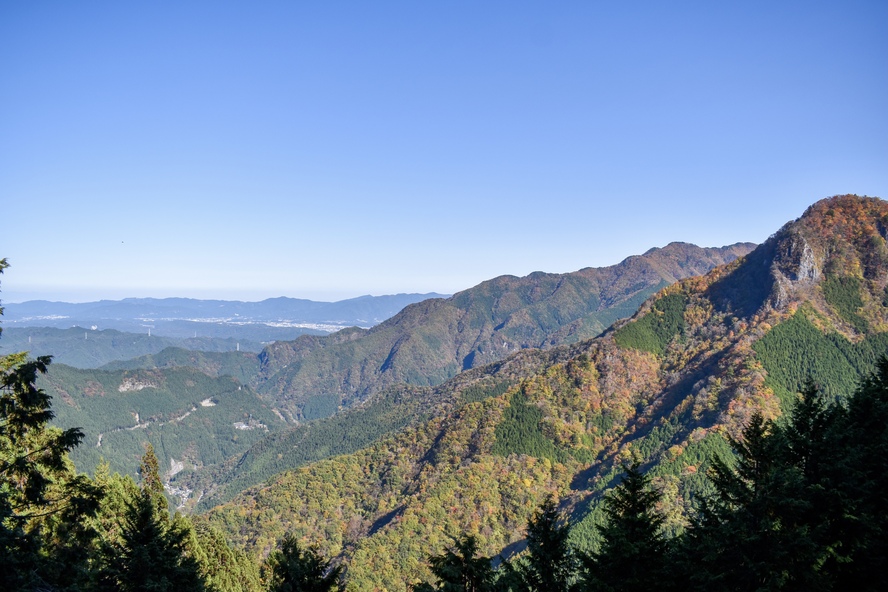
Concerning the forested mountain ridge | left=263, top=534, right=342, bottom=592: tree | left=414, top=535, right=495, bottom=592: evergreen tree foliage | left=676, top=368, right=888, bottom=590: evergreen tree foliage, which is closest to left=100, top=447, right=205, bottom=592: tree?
left=263, top=534, right=342, bottom=592: tree

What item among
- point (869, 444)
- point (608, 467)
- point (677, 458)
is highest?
point (869, 444)

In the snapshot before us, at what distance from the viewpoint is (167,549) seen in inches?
1078

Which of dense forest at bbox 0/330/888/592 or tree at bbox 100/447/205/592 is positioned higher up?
dense forest at bbox 0/330/888/592

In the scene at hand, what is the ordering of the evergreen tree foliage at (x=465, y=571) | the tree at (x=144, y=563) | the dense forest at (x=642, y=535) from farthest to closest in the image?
the tree at (x=144, y=563) < the evergreen tree foliage at (x=465, y=571) < the dense forest at (x=642, y=535)

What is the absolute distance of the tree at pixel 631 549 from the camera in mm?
21516

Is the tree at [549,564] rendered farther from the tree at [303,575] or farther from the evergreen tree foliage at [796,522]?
the tree at [303,575]

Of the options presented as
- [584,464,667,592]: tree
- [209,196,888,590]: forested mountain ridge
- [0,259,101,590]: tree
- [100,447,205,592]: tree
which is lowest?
[209,196,888,590]: forested mountain ridge

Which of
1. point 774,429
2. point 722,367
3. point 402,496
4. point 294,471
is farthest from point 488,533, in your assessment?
point 774,429

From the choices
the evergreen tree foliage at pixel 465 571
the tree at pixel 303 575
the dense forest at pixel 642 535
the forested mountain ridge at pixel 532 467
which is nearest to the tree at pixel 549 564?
the dense forest at pixel 642 535

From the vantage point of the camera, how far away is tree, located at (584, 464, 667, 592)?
21.5 m

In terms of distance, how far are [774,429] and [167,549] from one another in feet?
110

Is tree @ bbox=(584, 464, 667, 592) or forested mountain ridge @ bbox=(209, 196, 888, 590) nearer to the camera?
tree @ bbox=(584, 464, 667, 592)

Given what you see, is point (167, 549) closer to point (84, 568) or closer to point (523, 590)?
point (84, 568)

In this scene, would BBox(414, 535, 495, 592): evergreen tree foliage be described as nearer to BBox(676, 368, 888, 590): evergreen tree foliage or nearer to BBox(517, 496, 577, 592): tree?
BBox(517, 496, 577, 592): tree
